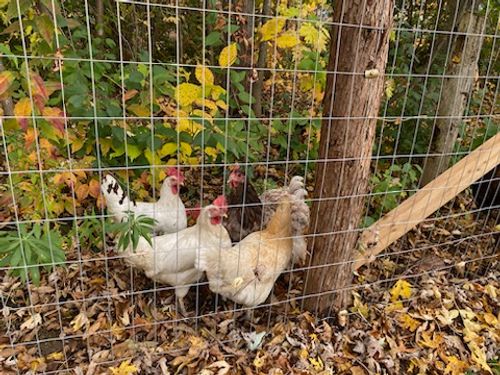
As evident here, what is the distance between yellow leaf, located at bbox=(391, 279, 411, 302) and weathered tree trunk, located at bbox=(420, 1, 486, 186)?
1088 millimetres

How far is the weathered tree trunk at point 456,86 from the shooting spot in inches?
123

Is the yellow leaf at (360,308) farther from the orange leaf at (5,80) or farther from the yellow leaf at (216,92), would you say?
the orange leaf at (5,80)

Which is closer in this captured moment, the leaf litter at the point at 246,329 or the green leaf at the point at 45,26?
the green leaf at the point at 45,26

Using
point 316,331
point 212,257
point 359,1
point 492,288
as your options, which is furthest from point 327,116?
point 492,288

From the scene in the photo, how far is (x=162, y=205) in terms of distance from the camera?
108 inches

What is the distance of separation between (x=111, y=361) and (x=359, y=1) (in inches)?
88.8

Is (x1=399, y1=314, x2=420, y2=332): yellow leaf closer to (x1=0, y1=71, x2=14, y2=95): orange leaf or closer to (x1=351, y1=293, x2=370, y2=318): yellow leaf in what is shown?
(x1=351, y1=293, x2=370, y2=318): yellow leaf

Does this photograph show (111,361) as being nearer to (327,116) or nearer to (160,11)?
(327,116)

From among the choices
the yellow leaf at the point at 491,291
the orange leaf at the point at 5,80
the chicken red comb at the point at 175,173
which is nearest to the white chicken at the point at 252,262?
the chicken red comb at the point at 175,173

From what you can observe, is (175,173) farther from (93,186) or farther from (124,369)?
(124,369)

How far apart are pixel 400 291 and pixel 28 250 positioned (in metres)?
2.34

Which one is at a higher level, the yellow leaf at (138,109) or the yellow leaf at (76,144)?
the yellow leaf at (138,109)

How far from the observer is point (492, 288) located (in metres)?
3.02

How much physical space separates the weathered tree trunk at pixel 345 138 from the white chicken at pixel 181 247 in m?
0.57
